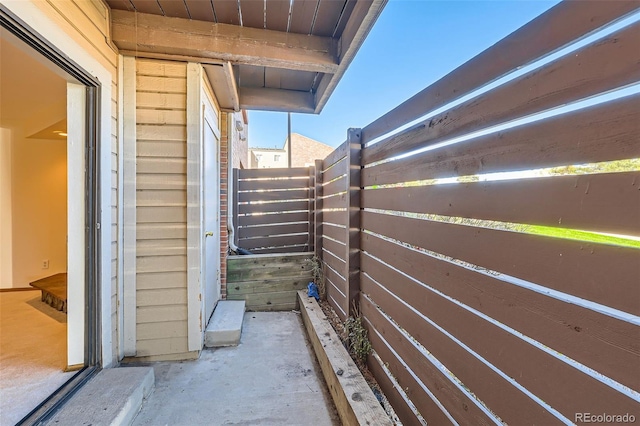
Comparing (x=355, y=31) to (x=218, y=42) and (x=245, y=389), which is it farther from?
(x=245, y=389)

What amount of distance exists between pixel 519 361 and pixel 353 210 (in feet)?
4.69

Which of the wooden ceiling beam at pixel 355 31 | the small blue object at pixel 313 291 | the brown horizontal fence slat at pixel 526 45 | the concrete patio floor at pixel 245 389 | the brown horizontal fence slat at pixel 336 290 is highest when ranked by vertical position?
the wooden ceiling beam at pixel 355 31

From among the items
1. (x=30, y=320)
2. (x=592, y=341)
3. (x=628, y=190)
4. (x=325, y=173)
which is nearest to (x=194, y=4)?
(x=325, y=173)

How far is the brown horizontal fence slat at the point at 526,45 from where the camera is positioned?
63 cm

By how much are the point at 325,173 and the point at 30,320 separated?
307 centimetres

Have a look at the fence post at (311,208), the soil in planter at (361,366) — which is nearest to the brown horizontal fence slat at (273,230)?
the fence post at (311,208)

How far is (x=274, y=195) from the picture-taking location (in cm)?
397

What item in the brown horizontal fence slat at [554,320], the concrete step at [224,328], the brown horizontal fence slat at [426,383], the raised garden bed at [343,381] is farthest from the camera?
the concrete step at [224,328]

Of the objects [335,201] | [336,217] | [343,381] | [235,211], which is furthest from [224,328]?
[235,211]

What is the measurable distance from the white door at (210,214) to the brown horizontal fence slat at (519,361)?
5.99ft

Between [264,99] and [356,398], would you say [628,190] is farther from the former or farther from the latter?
[264,99]

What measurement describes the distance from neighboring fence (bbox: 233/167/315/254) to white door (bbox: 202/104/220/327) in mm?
732

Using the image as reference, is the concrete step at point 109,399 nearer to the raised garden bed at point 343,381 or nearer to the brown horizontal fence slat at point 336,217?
the raised garden bed at point 343,381

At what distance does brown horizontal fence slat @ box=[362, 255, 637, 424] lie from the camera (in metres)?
0.61
